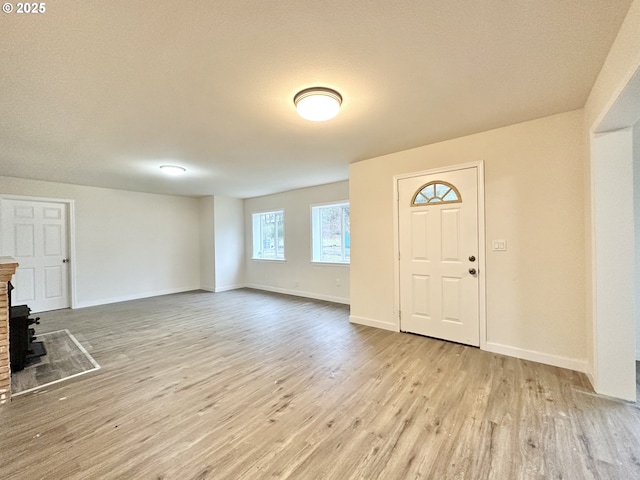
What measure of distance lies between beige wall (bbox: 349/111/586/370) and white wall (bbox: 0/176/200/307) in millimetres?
5985

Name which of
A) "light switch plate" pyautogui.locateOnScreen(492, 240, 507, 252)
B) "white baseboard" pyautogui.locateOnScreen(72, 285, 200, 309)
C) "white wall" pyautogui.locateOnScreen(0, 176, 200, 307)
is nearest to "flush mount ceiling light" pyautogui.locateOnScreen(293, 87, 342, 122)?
"light switch plate" pyautogui.locateOnScreen(492, 240, 507, 252)

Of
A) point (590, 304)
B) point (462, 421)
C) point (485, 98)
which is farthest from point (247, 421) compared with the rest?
point (485, 98)

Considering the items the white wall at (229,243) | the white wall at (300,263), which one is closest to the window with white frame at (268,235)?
the white wall at (300,263)

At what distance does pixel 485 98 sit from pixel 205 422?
3235 mm

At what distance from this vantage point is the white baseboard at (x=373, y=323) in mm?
3626

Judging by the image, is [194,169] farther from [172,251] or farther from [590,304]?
[590,304]

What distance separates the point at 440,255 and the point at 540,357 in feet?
4.35

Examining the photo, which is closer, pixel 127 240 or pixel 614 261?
pixel 614 261

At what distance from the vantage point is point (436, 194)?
3.27m

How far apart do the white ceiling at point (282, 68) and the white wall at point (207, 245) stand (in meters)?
3.52

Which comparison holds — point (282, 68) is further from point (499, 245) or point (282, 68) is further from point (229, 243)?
point (229, 243)

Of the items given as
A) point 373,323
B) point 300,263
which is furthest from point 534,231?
point 300,263

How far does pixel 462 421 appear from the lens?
1828 mm
